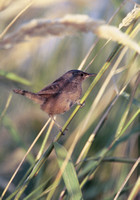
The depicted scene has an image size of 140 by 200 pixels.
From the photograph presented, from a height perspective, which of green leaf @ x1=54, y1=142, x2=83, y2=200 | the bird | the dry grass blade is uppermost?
the dry grass blade

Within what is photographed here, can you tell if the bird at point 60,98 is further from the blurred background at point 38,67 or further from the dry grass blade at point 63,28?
the dry grass blade at point 63,28

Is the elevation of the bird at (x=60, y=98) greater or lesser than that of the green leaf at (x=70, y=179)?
greater

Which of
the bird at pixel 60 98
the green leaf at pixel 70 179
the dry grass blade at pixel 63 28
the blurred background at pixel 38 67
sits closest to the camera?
the dry grass blade at pixel 63 28

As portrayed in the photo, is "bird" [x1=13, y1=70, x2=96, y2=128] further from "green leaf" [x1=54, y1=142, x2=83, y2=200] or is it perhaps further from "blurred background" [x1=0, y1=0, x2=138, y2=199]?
"green leaf" [x1=54, y1=142, x2=83, y2=200]

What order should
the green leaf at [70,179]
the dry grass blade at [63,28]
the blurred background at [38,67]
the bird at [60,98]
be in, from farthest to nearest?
the blurred background at [38,67] → the bird at [60,98] → the green leaf at [70,179] → the dry grass blade at [63,28]

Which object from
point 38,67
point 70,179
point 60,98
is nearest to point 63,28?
point 70,179

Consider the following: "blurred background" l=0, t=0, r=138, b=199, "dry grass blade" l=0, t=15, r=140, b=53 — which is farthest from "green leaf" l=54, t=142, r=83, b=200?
"blurred background" l=0, t=0, r=138, b=199

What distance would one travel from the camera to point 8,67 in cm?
261

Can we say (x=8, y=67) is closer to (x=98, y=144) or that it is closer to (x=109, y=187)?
(x=98, y=144)

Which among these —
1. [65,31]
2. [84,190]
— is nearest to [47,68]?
[84,190]

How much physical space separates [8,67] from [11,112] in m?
0.41

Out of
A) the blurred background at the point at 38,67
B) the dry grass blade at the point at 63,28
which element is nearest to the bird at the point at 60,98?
the blurred background at the point at 38,67

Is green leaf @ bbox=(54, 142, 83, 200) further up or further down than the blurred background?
further down

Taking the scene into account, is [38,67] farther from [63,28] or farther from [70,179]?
[63,28]
